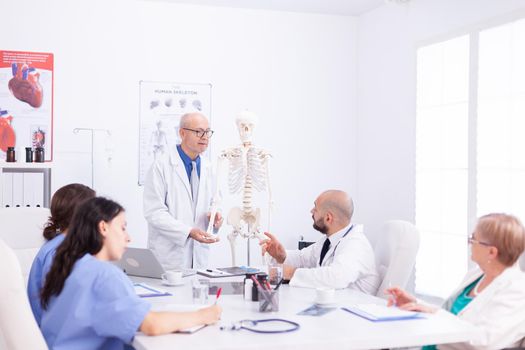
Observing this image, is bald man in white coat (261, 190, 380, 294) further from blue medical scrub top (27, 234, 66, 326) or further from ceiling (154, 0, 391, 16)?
ceiling (154, 0, 391, 16)

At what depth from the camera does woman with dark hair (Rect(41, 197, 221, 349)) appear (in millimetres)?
2092

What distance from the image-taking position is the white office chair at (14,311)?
1.91 meters

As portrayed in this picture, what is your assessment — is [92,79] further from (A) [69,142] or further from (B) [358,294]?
(B) [358,294]

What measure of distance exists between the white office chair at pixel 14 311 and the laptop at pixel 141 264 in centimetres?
119

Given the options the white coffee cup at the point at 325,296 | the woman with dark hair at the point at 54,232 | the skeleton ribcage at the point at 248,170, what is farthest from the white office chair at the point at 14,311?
the skeleton ribcage at the point at 248,170

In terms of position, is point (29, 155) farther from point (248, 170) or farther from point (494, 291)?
point (494, 291)

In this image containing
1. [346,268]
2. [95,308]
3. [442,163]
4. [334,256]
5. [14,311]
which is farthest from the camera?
[442,163]

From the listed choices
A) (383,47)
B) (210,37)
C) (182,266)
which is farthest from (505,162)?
(210,37)

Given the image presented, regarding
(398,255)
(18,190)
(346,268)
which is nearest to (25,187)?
(18,190)

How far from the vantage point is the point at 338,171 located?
20.8 ft

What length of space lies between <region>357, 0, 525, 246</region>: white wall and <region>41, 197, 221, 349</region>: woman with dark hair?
11.4 ft

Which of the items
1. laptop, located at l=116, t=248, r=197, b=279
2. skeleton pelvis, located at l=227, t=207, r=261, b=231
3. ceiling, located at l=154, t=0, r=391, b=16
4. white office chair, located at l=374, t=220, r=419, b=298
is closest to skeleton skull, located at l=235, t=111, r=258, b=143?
skeleton pelvis, located at l=227, t=207, r=261, b=231

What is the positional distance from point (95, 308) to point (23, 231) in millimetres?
1180

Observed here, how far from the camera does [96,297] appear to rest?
2.12m
